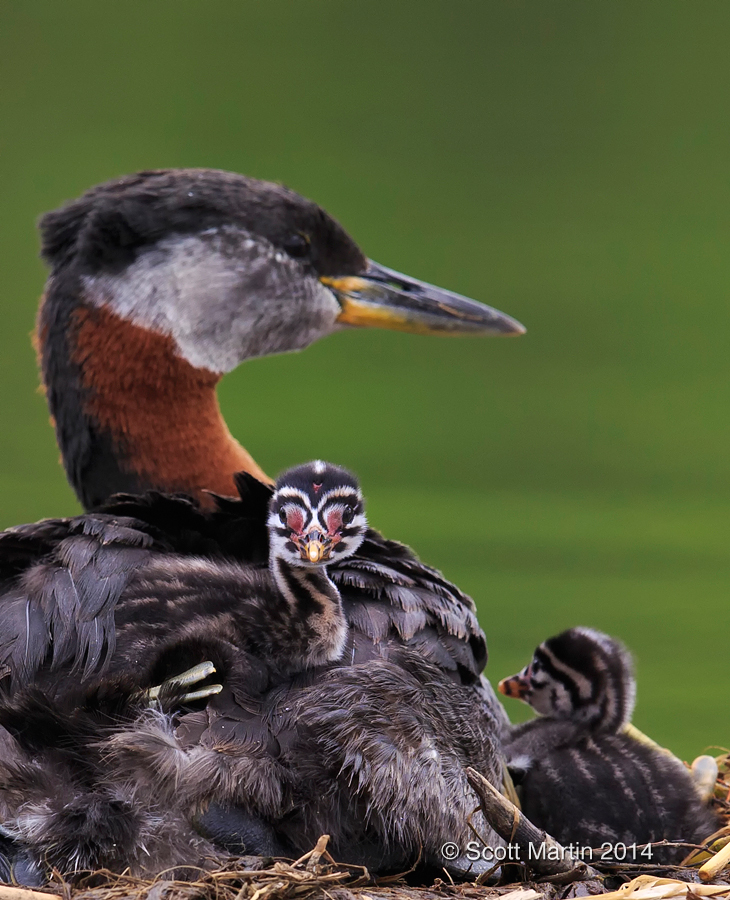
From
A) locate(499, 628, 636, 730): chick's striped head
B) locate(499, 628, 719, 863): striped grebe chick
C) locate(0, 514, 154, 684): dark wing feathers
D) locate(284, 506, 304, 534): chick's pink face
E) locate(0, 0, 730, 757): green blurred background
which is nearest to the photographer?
→ locate(0, 514, 154, 684): dark wing feathers

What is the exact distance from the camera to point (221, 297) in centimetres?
369

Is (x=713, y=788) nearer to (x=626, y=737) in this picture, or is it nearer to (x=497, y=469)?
(x=626, y=737)

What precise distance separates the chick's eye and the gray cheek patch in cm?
2

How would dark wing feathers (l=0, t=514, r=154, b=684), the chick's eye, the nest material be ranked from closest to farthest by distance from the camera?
the nest material
dark wing feathers (l=0, t=514, r=154, b=684)
the chick's eye

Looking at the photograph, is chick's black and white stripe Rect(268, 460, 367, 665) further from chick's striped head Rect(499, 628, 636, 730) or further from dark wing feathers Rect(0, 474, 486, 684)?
chick's striped head Rect(499, 628, 636, 730)

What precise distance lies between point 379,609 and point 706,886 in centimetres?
76

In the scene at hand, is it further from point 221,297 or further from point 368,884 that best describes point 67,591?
point 221,297

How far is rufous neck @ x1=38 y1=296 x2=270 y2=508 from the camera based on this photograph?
3.42 m

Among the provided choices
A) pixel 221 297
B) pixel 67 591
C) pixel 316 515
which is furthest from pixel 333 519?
pixel 221 297

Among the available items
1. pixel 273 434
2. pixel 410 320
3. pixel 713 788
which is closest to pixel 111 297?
pixel 410 320

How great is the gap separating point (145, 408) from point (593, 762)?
1.32 meters

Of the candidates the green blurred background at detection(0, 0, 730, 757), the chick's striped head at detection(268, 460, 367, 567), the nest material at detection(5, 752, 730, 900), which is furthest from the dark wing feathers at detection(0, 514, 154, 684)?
the green blurred background at detection(0, 0, 730, 757)

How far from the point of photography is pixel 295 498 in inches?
106

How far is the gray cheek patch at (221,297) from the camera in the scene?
348 centimetres
